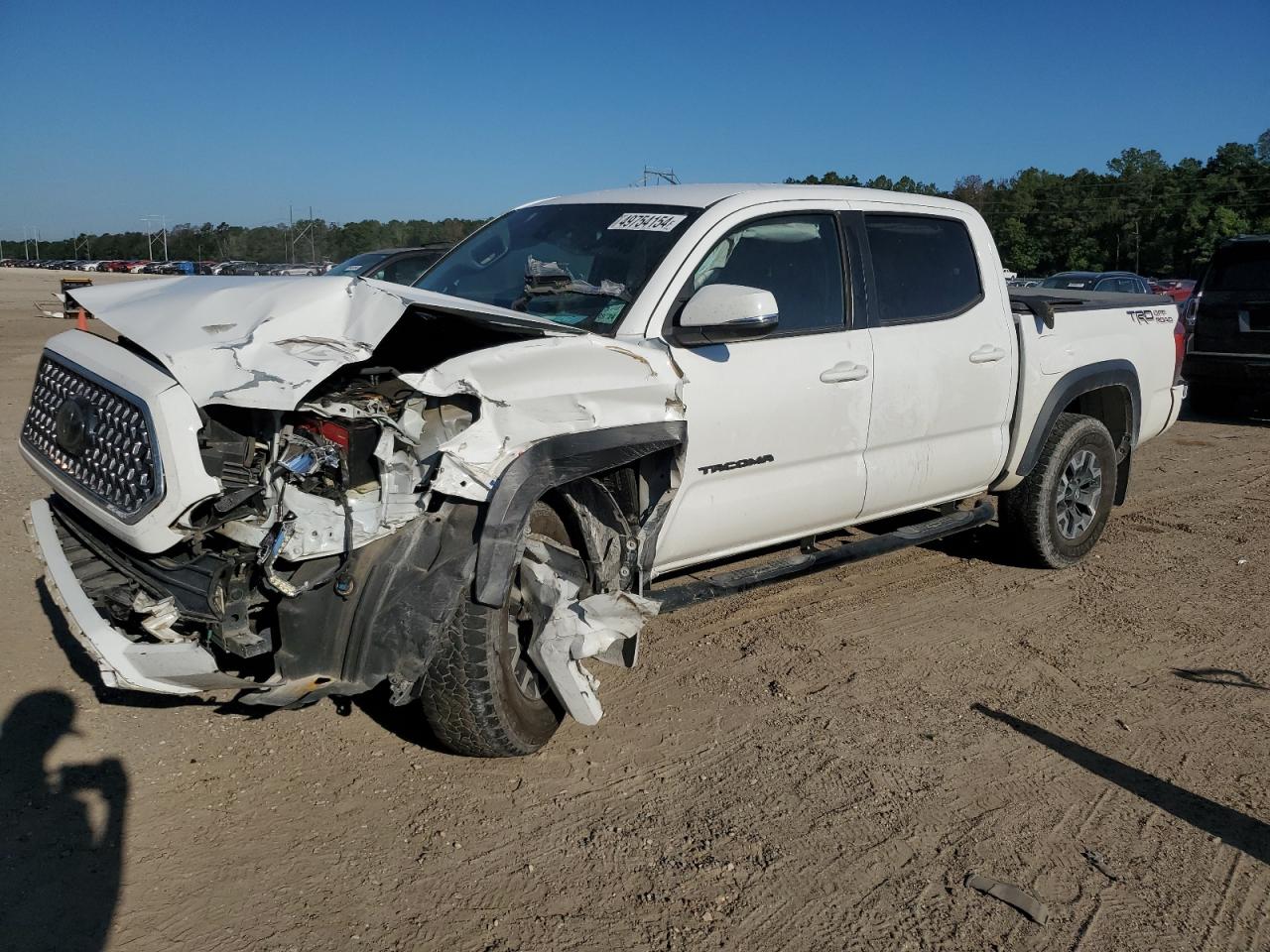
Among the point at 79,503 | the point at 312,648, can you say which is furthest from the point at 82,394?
the point at 312,648

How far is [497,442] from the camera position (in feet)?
10.3

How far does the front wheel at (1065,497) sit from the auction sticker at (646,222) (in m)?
2.70

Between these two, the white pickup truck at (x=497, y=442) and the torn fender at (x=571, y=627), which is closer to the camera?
the white pickup truck at (x=497, y=442)

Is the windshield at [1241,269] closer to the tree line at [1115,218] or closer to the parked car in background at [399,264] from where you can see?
A: the parked car in background at [399,264]

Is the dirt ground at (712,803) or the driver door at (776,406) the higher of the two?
the driver door at (776,406)

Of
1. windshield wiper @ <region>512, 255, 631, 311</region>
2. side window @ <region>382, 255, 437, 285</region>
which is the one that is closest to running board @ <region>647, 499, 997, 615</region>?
windshield wiper @ <region>512, 255, 631, 311</region>

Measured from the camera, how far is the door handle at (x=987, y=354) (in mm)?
5078

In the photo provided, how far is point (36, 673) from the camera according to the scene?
418 cm

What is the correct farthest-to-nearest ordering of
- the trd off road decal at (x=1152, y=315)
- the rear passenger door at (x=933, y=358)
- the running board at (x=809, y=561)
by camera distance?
1. the trd off road decal at (x=1152, y=315)
2. the rear passenger door at (x=933, y=358)
3. the running board at (x=809, y=561)

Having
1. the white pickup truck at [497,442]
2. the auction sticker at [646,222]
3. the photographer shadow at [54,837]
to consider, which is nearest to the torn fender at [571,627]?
the white pickup truck at [497,442]

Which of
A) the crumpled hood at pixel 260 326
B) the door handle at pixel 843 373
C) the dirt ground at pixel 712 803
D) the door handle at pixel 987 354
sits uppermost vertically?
the crumpled hood at pixel 260 326

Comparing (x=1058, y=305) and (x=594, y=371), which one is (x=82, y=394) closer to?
(x=594, y=371)

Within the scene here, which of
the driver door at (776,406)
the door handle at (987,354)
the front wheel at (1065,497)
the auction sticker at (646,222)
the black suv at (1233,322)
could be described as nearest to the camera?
the driver door at (776,406)

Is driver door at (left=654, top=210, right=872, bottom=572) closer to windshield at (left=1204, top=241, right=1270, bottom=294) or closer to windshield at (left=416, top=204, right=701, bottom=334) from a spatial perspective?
windshield at (left=416, top=204, right=701, bottom=334)
